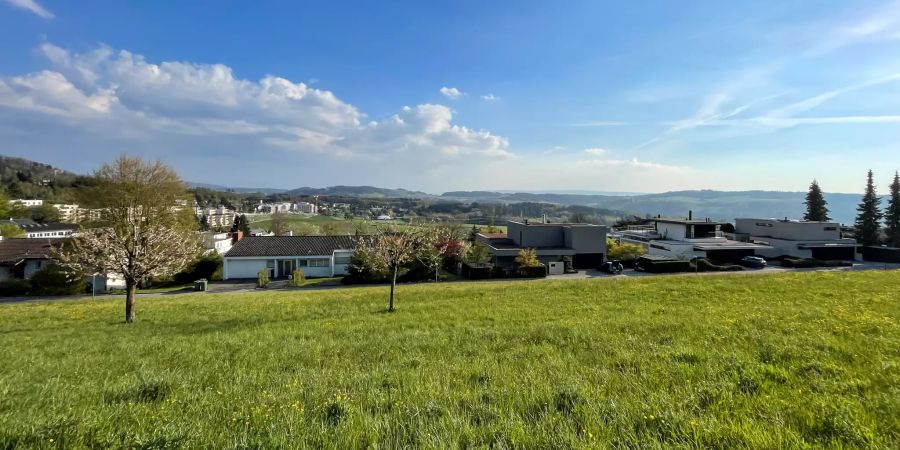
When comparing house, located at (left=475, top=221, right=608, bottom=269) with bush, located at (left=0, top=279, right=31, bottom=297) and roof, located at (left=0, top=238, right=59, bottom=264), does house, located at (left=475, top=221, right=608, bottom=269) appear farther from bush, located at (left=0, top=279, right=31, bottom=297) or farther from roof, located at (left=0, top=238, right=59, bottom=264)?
roof, located at (left=0, top=238, right=59, bottom=264)

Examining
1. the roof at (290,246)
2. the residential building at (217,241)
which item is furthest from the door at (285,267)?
the residential building at (217,241)

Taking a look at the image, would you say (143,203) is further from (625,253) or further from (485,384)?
(625,253)

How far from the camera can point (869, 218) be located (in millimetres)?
64062

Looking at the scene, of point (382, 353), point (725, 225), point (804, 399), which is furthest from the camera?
point (725, 225)

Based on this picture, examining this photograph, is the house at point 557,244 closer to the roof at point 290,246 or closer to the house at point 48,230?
the roof at point 290,246

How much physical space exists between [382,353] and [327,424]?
14.5 ft

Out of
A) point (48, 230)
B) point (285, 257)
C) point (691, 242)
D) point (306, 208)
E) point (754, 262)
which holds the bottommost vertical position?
point (754, 262)

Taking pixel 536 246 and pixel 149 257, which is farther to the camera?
pixel 536 246

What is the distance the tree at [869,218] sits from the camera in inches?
2491

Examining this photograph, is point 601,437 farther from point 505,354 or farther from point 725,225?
point 725,225

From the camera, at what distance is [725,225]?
6750 centimetres

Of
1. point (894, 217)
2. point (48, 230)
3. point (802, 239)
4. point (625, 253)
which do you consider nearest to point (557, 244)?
point (625, 253)

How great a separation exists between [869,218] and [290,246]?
298 feet

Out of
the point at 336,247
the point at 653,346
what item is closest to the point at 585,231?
the point at 336,247
